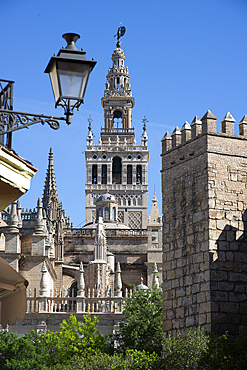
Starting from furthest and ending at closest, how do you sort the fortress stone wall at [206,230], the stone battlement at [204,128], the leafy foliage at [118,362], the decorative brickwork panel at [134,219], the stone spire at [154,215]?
the decorative brickwork panel at [134,219]
the stone spire at [154,215]
the stone battlement at [204,128]
the leafy foliage at [118,362]
the fortress stone wall at [206,230]

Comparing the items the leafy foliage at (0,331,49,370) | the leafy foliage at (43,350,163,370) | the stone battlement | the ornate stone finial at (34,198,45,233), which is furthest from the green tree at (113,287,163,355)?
the ornate stone finial at (34,198,45,233)

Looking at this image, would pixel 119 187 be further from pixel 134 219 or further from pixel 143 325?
pixel 143 325

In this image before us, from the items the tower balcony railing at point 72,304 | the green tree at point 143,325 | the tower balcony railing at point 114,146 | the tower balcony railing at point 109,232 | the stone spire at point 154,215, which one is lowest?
the green tree at point 143,325

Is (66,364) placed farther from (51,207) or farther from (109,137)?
(109,137)

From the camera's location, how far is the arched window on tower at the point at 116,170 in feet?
271

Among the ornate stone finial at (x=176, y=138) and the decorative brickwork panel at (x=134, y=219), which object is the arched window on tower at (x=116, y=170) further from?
the ornate stone finial at (x=176, y=138)

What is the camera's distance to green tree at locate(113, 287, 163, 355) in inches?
1091

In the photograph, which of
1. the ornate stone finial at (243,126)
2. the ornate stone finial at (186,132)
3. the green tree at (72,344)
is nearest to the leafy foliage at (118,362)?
the green tree at (72,344)

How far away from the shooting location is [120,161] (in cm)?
8331

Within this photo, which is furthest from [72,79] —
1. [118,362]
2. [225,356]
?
[118,362]

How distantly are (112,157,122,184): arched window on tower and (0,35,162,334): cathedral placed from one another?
12 cm

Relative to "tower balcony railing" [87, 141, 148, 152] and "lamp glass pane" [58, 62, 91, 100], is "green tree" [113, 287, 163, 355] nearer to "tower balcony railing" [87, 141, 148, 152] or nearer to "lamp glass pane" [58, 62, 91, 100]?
"lamp glass pane" [58, 62, 91, 100]

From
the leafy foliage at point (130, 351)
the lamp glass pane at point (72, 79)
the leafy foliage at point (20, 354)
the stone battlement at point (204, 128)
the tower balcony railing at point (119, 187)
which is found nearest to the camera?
the lamp glass pane at point (72, 79)

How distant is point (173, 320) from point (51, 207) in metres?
30.2
